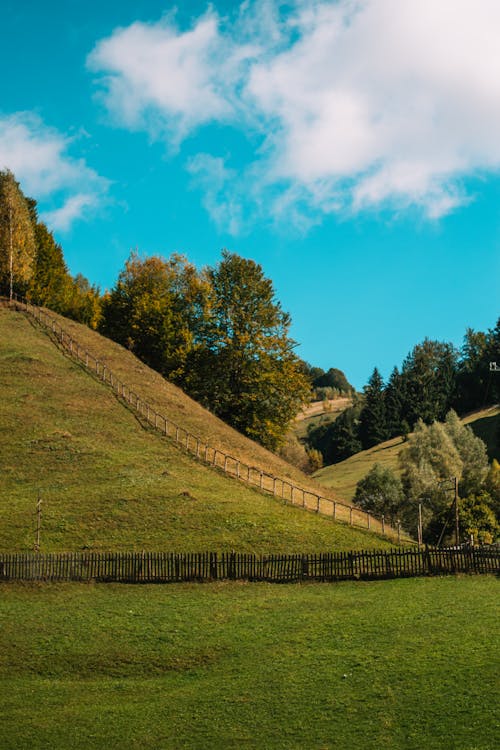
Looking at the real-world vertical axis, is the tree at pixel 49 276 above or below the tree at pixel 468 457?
above

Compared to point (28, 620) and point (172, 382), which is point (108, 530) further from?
point (172, 382)

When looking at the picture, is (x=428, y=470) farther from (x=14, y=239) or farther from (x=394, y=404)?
(x=394, y=404)

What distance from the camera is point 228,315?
8762 centimetres

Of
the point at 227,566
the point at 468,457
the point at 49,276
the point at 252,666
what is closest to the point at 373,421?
the point at 468,457

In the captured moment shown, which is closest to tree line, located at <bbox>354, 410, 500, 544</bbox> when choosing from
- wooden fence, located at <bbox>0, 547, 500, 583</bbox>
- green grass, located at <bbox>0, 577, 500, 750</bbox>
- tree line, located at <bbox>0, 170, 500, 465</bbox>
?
tree line, located at <bbox>0, 170, 500, 465</bbox>

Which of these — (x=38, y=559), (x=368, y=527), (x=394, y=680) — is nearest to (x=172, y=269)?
(x=368, y=527)

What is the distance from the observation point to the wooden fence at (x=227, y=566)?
3712 cm

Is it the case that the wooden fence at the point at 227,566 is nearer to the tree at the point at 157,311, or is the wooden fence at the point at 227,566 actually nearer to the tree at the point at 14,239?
the tree at the point at 157,311

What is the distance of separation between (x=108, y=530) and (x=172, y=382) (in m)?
47.9

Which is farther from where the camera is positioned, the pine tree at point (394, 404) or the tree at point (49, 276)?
the pine tree at point (394, 404)

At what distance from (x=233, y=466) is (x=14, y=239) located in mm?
53334

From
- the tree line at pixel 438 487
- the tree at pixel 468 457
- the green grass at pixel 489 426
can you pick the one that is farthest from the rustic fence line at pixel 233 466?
the green grass at pixel 489 426

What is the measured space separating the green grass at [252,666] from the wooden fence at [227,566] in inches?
38.6

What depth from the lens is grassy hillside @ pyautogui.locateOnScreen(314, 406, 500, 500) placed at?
4761 inches
